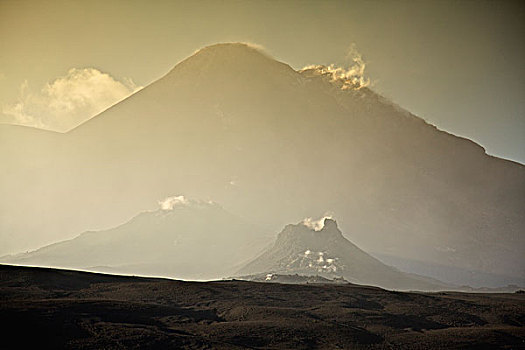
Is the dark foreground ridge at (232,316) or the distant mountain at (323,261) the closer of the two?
the dark foreground ridge at (232,316)

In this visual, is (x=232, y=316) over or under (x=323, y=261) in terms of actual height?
under

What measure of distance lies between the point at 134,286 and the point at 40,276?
7901 millimetres

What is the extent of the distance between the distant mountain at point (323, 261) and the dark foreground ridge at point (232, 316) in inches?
3441

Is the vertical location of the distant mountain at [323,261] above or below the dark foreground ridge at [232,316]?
above

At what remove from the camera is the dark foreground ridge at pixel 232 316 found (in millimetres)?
35844

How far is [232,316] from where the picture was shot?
45562mm

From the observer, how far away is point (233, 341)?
123ft

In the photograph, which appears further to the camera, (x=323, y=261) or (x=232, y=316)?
(x=323, y=261)

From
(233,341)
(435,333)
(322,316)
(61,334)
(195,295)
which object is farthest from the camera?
(195,295)

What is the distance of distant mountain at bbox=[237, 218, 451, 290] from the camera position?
489ft

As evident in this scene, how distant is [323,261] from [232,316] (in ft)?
349

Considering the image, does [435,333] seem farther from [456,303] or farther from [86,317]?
[86,317]

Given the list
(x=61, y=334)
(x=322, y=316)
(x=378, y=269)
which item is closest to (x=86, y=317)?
(x=61, y=334)

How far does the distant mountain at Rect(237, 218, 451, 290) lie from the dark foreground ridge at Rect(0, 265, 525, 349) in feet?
287
